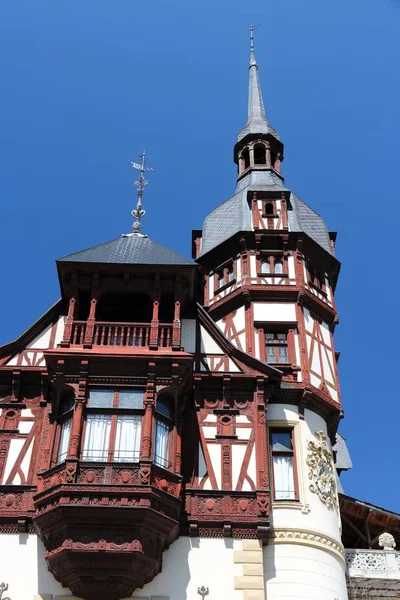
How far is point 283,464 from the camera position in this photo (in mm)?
20484

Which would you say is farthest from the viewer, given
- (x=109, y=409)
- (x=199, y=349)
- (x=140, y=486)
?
(x=199, y=349)

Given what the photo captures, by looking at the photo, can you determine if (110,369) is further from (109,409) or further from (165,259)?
(165,259)

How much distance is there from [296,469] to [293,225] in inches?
378

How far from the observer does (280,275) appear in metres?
24.7

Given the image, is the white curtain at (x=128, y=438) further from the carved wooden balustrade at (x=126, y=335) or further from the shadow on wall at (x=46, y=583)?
the shadow on wall at (x=46, y=583)

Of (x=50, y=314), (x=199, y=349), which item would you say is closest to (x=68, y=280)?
(x=50, y=314)

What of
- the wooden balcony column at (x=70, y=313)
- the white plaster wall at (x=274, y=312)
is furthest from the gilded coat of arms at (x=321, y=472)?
the wooden balcony column at (x=70, y=313)

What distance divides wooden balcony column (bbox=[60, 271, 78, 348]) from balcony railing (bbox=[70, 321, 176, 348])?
15 cm

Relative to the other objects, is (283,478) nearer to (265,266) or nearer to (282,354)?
(282,354)

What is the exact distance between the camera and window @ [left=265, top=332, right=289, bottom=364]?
22969 millimetres

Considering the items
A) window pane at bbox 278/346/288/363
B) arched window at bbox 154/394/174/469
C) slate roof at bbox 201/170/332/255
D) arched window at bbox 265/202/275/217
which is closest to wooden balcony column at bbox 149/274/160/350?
arched window at bbox 154/394/174/469

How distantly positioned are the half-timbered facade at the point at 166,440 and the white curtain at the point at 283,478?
39mm

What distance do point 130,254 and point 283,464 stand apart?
7.70 m

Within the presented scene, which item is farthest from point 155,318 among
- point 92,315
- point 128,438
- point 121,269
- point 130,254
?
point 128,438
